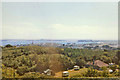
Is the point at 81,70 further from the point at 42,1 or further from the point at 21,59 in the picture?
the point at 42,1

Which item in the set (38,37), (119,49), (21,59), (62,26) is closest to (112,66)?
(119,49)

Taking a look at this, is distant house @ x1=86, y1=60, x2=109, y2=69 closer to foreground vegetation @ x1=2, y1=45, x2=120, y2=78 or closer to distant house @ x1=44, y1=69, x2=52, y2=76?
foreground vegetation @ x1=2, y1=45, x2=120, y2=78

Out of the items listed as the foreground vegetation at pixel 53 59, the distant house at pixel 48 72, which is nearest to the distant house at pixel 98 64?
the foreground vegetation at pixel 53 59

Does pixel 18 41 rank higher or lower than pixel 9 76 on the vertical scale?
higher

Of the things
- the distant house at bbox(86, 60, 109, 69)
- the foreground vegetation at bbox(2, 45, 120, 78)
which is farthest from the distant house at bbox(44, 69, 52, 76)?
the distant house at bbox(86, 60, 109, 69)

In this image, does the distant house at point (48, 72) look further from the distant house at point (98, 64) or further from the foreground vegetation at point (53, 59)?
the distant house at point (98, 64)

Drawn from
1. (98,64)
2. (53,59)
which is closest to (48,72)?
(53,59)

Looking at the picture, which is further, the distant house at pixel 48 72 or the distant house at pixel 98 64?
the distant house at pixel 98 64

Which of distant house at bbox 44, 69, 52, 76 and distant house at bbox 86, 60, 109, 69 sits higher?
distant house at bbox 86, 60, 109, 69

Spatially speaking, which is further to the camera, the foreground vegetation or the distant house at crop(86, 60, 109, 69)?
the distant house at crop(86, 60, 109, 69)
